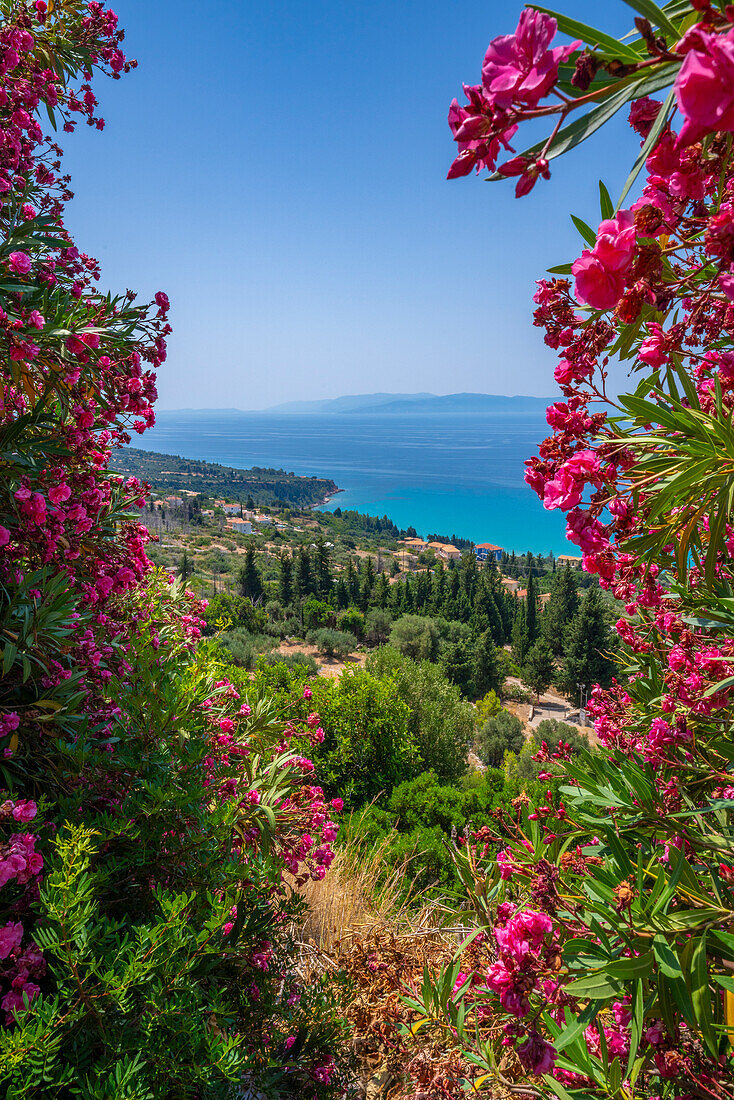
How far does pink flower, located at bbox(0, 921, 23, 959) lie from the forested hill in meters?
71.0

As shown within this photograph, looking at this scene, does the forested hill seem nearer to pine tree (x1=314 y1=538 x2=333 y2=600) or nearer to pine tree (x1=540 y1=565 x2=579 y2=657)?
pine tree (x1=314 y1=538 x2=333 y2=600)

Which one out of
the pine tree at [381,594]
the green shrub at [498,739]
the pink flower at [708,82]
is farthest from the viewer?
the pine tree at [381,594]

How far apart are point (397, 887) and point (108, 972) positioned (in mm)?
2656

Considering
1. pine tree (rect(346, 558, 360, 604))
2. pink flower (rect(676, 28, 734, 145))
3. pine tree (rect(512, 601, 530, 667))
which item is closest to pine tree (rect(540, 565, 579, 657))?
pine tree (rect(512, 601, 530, 667))

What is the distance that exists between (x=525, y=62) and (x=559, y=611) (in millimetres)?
31359

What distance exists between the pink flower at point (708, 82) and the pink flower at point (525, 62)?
0.53 feet

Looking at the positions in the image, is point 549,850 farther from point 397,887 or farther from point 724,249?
point 397,887

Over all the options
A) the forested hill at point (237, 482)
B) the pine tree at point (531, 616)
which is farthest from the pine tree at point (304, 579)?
the forested hill at point (237, 482)

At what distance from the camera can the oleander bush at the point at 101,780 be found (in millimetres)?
1109

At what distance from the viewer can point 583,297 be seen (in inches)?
24.4

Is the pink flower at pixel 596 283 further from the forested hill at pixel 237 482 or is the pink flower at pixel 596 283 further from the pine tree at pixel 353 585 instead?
the forested hill at pixel 237 482

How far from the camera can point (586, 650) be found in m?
24.9

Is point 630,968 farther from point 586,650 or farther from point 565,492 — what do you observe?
point 586,650

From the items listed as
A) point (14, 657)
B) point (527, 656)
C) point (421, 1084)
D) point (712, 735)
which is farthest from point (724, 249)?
point (527, 656)
